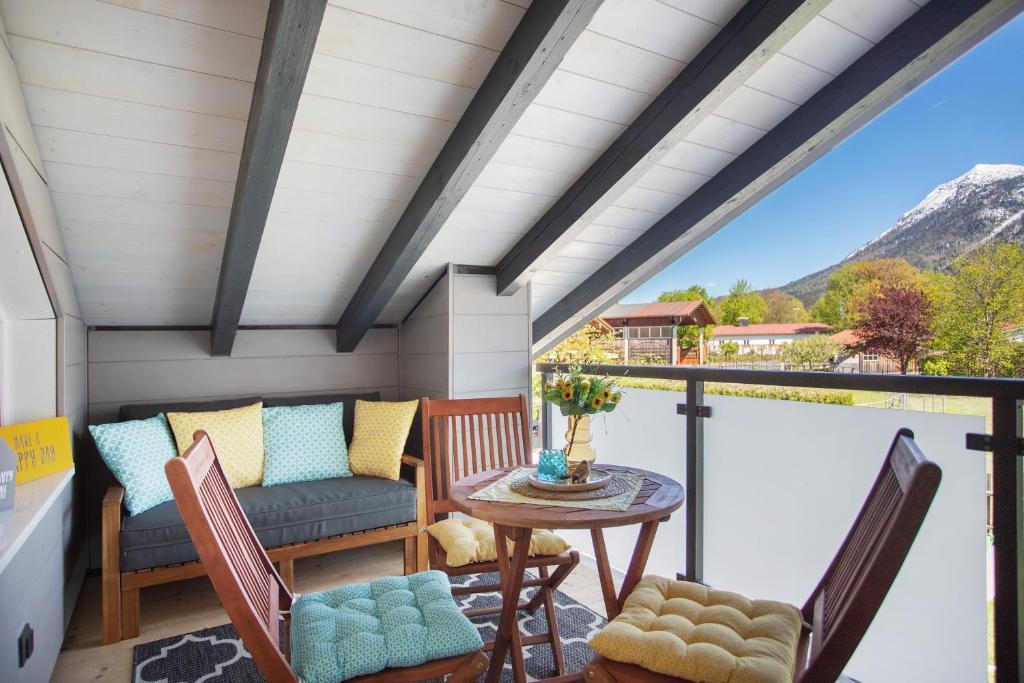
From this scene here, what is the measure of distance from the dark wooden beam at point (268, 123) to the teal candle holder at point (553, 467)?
1.35 m

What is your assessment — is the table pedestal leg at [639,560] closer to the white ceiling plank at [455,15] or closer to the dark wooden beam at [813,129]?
the white ceiling plank at [455,15]

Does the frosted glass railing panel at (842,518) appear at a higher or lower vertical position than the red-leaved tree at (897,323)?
lower

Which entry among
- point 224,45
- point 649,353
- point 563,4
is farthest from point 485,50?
point 649,353

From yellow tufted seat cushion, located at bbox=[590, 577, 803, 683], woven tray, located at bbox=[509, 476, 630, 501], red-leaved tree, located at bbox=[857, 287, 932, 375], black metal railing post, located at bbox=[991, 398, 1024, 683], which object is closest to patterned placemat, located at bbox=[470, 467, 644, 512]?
woven tray, located at bbox=[509, 476, 630, 501]

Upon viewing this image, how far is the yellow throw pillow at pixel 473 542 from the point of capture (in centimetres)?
190

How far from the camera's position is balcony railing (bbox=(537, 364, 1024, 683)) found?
1.55m

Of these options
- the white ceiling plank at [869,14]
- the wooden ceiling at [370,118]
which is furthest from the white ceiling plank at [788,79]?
the white ceiling plank at [869,14]

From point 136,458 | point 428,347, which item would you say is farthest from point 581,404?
point 136,458

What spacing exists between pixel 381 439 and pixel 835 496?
7.20 feet

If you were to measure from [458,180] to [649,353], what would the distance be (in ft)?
16.5

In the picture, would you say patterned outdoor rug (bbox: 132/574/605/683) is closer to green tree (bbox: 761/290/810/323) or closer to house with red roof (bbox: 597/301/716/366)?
house with red roof (bbox: 597/301/716/366)

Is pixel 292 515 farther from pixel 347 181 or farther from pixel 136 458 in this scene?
pixel 347 181

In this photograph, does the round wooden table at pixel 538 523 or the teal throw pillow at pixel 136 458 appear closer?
the round wooden table at pixel 538 523

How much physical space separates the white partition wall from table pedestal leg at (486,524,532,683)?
1035 millimetres
